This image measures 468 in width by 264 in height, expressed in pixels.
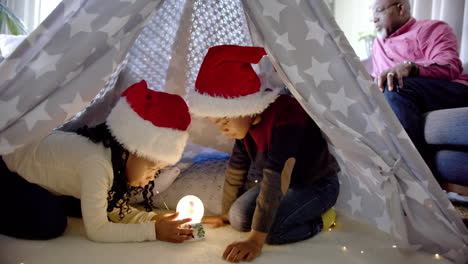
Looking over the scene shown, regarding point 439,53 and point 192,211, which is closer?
point 192,211

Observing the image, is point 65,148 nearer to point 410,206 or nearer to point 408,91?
point 410,206

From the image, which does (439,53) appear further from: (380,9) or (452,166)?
(452,166)

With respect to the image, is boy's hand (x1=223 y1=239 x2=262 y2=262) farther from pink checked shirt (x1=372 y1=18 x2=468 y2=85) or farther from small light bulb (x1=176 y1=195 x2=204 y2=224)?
pink checked shirt (x1=372 y1=18 x2=468 y2=85)

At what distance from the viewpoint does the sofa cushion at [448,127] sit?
1562mm

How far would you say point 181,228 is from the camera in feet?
4.22

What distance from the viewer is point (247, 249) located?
1.17 m

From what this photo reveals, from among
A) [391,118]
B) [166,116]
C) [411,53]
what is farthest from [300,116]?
[411,53]

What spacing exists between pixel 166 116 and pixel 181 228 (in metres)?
0.37

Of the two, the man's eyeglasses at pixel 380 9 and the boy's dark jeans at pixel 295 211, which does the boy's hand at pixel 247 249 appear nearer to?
the boy's dark jeans at pixel 295 211

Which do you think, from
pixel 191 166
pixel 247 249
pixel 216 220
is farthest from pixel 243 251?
pixel 191 166

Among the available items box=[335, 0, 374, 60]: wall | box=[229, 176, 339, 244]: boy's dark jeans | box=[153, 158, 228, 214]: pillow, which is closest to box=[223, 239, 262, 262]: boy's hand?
box=[229, 176, 339, 244]: boy's dark jeans

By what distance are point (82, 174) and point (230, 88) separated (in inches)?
21.9

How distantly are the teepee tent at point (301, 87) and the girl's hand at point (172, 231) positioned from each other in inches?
17.8

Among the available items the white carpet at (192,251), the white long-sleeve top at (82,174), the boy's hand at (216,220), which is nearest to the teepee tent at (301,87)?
the white carpet at (192,251)
